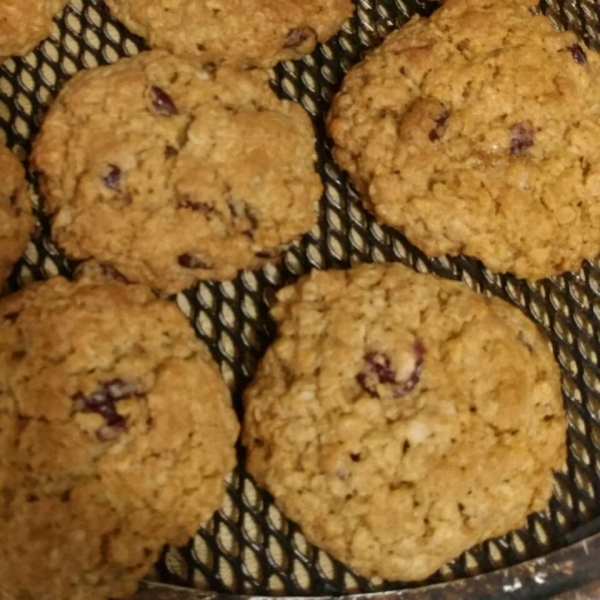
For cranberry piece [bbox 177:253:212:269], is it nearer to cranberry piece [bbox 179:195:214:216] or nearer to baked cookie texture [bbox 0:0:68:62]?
cranberry piece [bbox 179:195:214:216]

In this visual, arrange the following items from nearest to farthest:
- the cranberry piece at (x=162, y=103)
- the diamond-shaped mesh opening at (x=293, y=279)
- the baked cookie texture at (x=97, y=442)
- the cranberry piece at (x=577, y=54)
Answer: the baked cookie texture at (x=97, y=442)
the diamond-shaped mesh opening at (x=293, y=279)
the cranberry piece at (x=162, y=103)
the cranberry piece at (x=577, y=54)

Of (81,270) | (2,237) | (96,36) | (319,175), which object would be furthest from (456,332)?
(96,36)

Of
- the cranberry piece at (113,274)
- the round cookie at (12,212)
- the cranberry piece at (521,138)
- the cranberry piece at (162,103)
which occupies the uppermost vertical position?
the cranberry piece at (162,103)


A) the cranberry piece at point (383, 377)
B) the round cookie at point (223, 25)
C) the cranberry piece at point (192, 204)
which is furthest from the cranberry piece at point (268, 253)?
the round cookie at point (223, 25)

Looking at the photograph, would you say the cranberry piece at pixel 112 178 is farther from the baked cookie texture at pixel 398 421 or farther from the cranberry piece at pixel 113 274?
the baked cookie texture at pixel 398 421

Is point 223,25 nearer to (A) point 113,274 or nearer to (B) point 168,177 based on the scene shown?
(B) point 168,177

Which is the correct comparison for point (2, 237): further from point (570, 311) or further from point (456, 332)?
point (570, 311)
